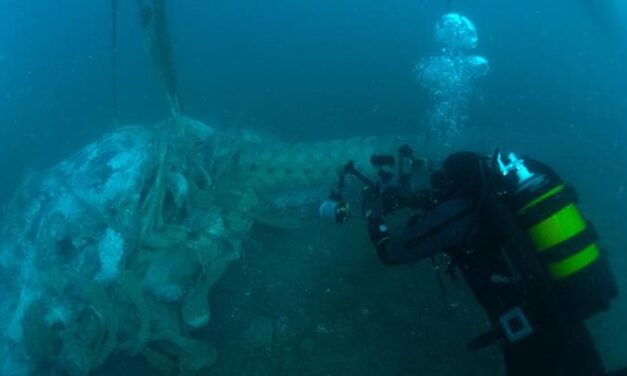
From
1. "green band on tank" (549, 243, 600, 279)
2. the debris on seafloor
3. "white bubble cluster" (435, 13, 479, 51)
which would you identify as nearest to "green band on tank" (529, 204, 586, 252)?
"green band on tank" (549, 243, 600, 279)

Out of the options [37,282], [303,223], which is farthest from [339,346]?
[37,282]

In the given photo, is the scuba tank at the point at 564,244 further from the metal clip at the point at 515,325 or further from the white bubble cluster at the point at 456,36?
the white bubble cluster at the point at 456,36

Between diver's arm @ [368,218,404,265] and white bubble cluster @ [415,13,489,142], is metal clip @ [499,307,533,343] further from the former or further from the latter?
white bubble cluster @ [415,13,489,142]

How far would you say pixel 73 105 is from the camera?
2419 cm

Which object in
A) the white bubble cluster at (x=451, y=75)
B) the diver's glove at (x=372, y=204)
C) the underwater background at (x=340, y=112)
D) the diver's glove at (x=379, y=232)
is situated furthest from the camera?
the white bubble cluster at (x=451, y=75)

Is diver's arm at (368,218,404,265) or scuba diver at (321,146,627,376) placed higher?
diver's arm at (368,218,404,265)

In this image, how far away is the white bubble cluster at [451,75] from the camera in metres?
14.8

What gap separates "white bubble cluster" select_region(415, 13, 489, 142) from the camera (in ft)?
48.7

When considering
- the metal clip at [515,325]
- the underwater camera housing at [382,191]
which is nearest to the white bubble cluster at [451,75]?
the underwater camera housing at [382,191]

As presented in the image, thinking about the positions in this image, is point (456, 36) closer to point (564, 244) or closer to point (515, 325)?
point (564, 244)

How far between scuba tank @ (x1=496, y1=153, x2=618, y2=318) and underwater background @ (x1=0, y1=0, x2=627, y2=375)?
214 cm

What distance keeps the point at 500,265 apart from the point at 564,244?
0.43m

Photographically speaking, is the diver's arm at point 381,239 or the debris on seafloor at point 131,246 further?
the debris on seafloor at point 131,246

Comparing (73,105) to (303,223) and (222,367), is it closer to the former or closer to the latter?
(303,223)
